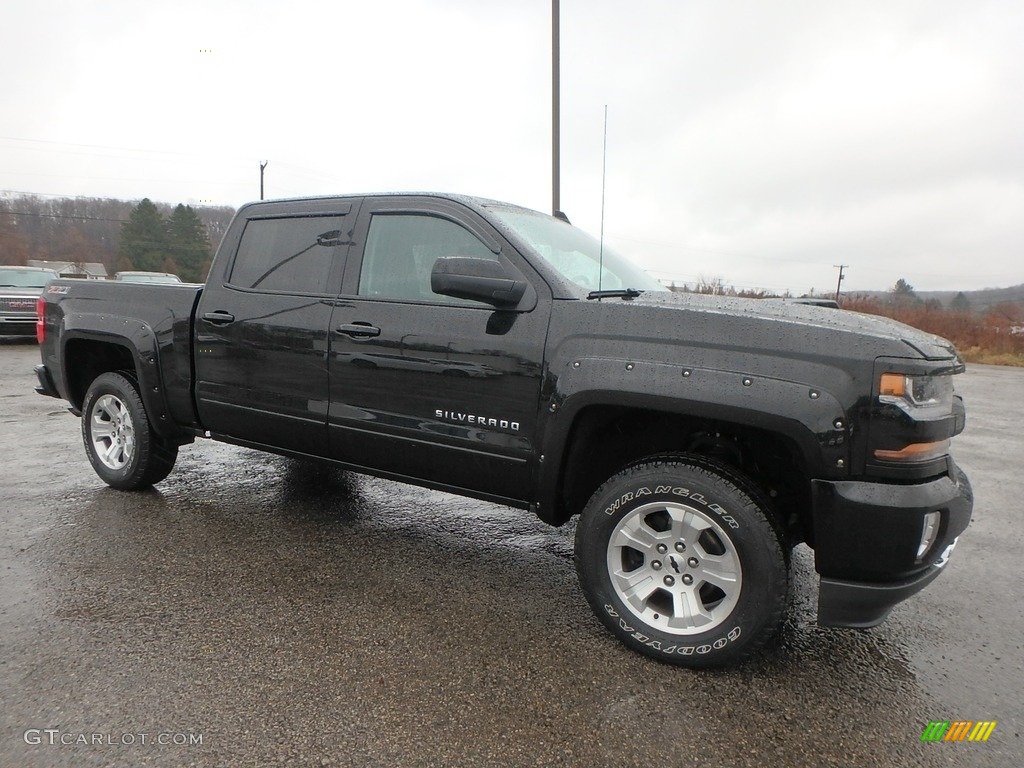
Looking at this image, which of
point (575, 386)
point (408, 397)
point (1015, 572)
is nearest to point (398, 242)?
point (408, 397)

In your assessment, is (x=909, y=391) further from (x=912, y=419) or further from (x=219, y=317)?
(x=219, y=317)

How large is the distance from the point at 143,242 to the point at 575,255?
55.2 m

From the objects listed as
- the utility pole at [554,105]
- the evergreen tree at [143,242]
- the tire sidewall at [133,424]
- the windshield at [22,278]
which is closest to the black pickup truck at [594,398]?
the tire sidewall at [133,424]

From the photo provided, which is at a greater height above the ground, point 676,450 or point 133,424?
point 676,450

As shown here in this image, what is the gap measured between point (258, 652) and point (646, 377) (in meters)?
1.86

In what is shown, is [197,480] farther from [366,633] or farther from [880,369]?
[880,369]

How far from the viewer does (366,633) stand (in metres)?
2.69

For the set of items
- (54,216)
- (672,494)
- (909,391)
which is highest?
(54,216)

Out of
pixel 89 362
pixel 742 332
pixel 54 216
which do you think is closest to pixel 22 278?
pixel 89 362

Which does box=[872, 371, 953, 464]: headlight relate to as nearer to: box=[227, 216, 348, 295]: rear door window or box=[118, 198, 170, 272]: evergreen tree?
box=[227, 216, 348, 295]: rear door window

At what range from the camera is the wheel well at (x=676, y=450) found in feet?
8.75

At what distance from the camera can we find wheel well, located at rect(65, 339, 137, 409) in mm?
4551

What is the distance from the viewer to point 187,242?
50.4m

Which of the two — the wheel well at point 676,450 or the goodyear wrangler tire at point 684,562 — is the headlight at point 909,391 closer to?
the wheel well at point 676,450
